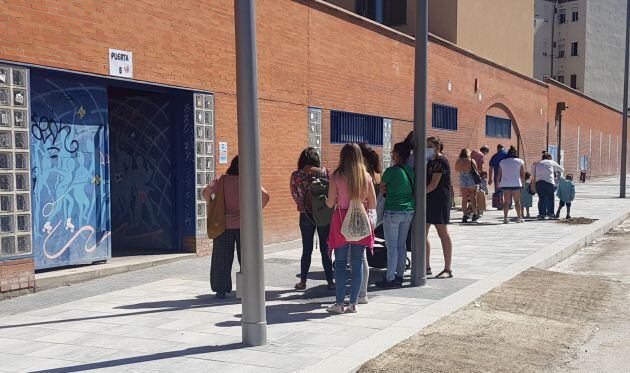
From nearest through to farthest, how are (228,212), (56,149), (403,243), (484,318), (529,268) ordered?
(484,318) < (228,212) < (403,243) < (56,149) < (529,268)

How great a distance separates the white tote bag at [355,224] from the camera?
687 centimetres

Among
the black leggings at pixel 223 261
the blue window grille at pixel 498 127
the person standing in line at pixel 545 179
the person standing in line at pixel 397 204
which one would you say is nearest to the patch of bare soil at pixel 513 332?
the person standing in line at pixel 397 204

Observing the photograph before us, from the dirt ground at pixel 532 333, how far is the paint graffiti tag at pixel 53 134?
542cm

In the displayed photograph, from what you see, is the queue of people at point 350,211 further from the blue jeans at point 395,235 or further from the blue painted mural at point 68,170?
the blue painted mural at point 68,170

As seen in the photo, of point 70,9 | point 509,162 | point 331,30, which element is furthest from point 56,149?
point 509,162

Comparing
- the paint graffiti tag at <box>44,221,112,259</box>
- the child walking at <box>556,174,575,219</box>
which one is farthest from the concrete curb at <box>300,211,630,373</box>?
the paint graffiti tag at <box>44,221,112,259</box>

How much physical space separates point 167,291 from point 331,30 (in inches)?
327

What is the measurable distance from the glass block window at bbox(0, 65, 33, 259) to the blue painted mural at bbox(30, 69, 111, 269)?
1.07 ft

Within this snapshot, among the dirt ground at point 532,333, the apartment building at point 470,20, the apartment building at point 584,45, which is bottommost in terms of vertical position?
the dirt ground at point 532,333

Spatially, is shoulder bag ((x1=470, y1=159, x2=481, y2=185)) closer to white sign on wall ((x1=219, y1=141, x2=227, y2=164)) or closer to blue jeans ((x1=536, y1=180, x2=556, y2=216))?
blue jeans ((x1=536, y1=180, x2=556, y2=216))

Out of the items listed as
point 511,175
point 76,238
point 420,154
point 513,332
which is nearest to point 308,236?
point 420,154

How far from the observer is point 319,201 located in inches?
308

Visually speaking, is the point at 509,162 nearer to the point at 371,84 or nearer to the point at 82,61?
the point at 371,84

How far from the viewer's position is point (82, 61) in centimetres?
911
